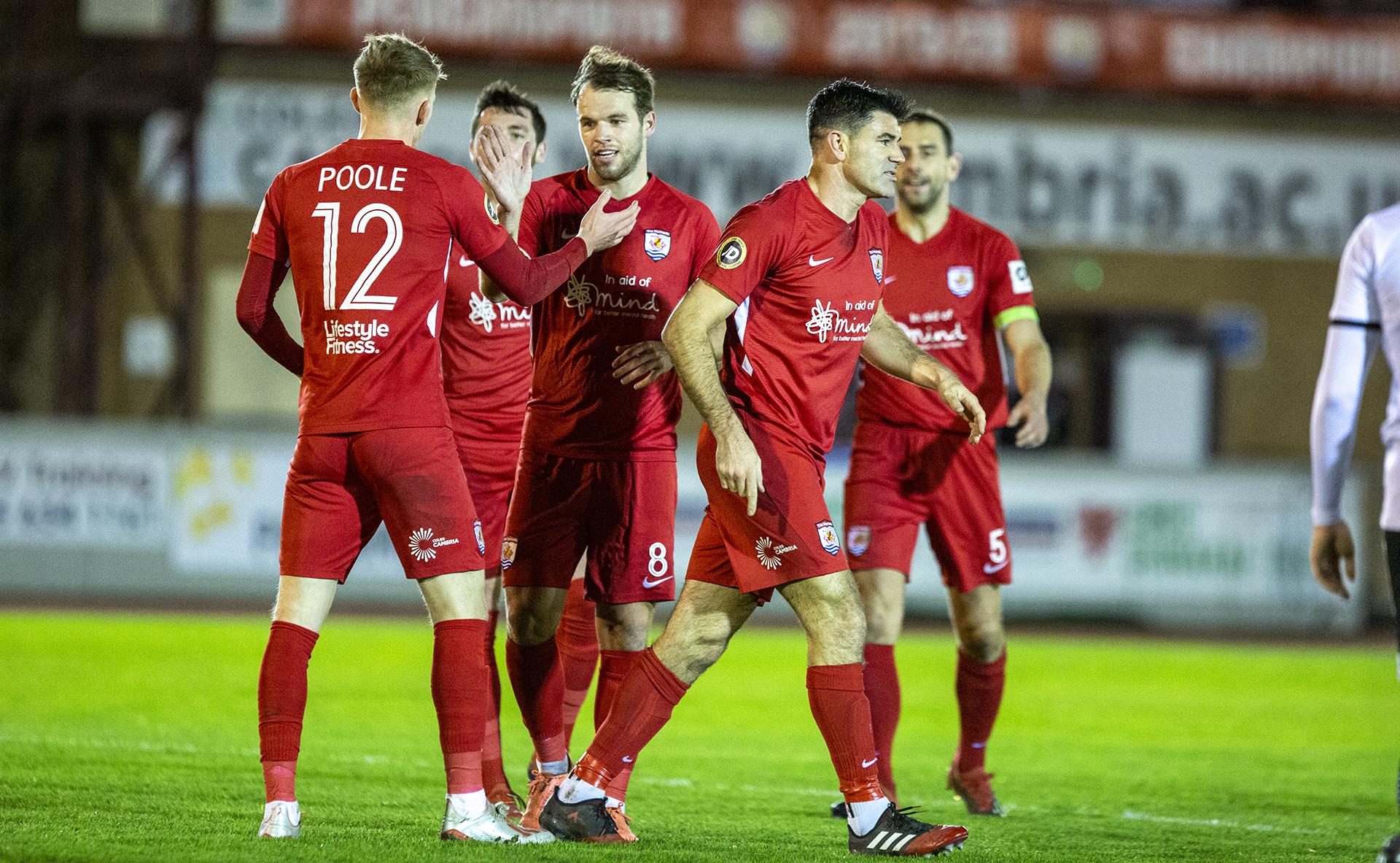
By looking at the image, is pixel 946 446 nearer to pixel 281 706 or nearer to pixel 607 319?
pixel 607 319

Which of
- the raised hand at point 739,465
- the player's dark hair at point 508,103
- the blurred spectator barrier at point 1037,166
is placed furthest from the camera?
the blurred spectator barrier at point 1037,166

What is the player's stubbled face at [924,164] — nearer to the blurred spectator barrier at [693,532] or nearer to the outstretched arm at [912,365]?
the outstretched arm at [912,365]

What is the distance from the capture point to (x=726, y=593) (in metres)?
5.09

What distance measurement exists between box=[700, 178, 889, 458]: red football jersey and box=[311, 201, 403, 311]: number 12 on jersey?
100cm

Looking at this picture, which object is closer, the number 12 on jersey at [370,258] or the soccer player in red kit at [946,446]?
the number 12 on jersey at [370,258]

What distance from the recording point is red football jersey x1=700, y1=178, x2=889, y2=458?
198 inches

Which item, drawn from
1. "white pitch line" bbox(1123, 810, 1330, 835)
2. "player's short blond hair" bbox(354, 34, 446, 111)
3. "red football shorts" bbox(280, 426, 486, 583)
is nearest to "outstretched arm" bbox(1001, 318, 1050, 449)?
"white pitch line" bbox(1123, 810, 1330, 835)

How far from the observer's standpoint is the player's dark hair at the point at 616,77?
553 centimetres

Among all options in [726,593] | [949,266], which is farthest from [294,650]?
[949,266]

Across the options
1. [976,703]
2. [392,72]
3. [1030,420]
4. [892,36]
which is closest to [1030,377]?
[1030,420]

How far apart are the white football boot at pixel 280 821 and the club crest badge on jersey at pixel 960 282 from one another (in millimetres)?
3360

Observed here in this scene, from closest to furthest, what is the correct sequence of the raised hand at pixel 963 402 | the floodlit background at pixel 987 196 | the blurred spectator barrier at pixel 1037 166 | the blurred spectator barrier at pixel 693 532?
the raised hand at pixel 963 402, the blurred spectator barrier at pixel 693 532, the floodlit background at pixel 987 196, the blurred spectator barrier at pixel 1037 166

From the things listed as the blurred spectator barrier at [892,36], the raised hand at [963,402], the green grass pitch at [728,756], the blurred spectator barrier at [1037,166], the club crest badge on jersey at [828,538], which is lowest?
the green grass pitch at [728,756]

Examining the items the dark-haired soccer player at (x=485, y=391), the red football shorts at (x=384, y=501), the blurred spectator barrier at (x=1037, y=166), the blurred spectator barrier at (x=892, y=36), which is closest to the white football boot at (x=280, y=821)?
the red football shorts at (x=384, y=501)
